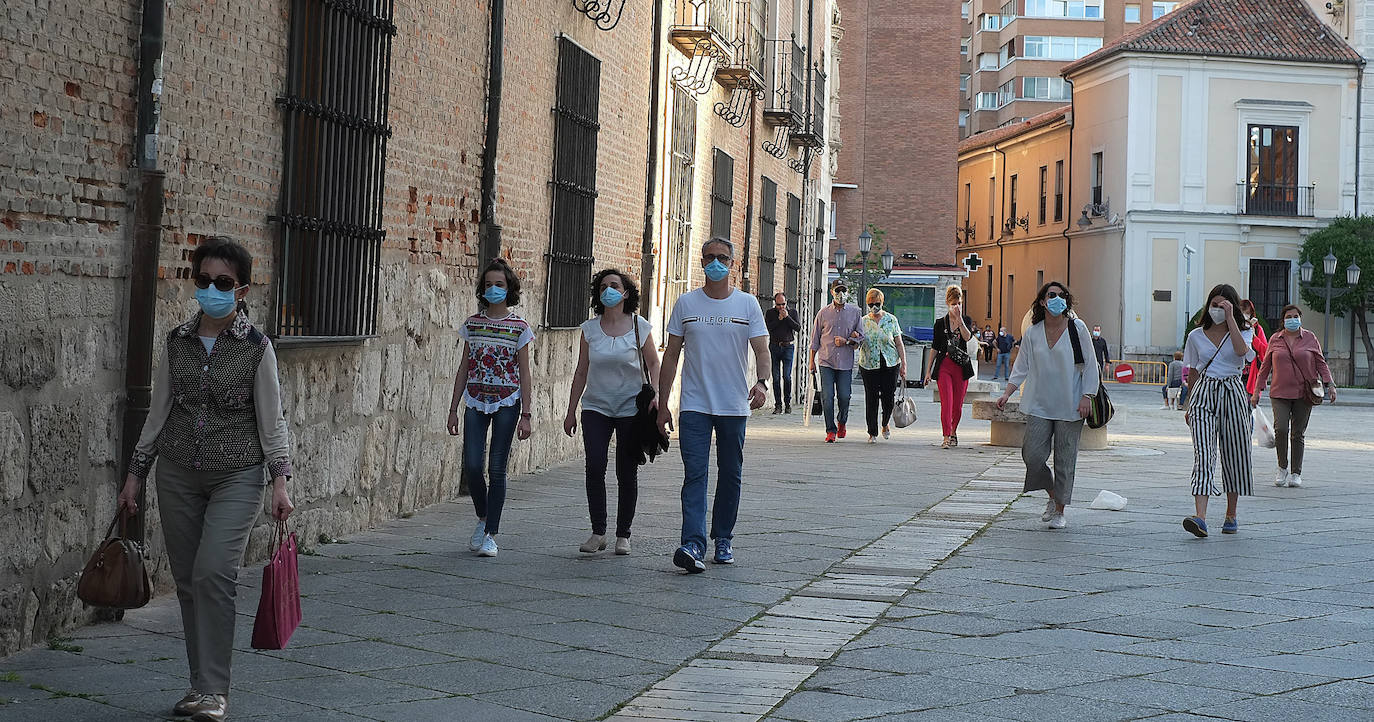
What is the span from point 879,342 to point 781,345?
5.92 m

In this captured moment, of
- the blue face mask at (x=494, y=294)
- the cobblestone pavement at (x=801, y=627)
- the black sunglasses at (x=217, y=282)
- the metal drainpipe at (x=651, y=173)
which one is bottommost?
the cobblestone pavement at (x=801, y=627)

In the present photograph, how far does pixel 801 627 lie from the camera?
6.96m

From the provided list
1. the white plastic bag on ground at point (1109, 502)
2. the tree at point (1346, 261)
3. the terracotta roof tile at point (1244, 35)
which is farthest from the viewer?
the terracotta roof tile at point (1244, 35)

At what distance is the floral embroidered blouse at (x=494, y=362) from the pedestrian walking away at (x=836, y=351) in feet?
29.3

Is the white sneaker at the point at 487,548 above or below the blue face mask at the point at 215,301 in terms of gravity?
below

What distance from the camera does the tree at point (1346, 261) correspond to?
4184cm

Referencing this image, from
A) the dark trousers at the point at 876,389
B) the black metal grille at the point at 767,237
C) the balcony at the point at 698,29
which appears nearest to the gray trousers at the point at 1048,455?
the dark trousers at the point at 876,389

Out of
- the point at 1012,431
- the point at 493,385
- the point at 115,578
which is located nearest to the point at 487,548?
the point at 493,385

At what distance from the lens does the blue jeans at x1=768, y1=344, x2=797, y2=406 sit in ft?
78.2

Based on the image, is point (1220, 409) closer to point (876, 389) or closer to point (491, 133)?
point (491, 133)

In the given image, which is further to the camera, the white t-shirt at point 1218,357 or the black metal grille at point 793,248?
the black metal grille at point 793,248

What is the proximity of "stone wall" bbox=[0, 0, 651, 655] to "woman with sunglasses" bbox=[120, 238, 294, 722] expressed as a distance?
101 cm

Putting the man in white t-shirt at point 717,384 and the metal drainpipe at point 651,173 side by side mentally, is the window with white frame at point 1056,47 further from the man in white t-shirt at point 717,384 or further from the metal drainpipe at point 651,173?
the man in white t-shirt at point 717,384

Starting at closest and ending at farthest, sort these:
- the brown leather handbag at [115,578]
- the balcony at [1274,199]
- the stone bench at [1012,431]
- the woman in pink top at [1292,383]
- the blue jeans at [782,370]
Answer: the brown leather handbag at [115,578], the woman in pink top at [1292,383], the stone bench at [1012,431], the blue jeans at [782,370], the balcony at [1274,199]
